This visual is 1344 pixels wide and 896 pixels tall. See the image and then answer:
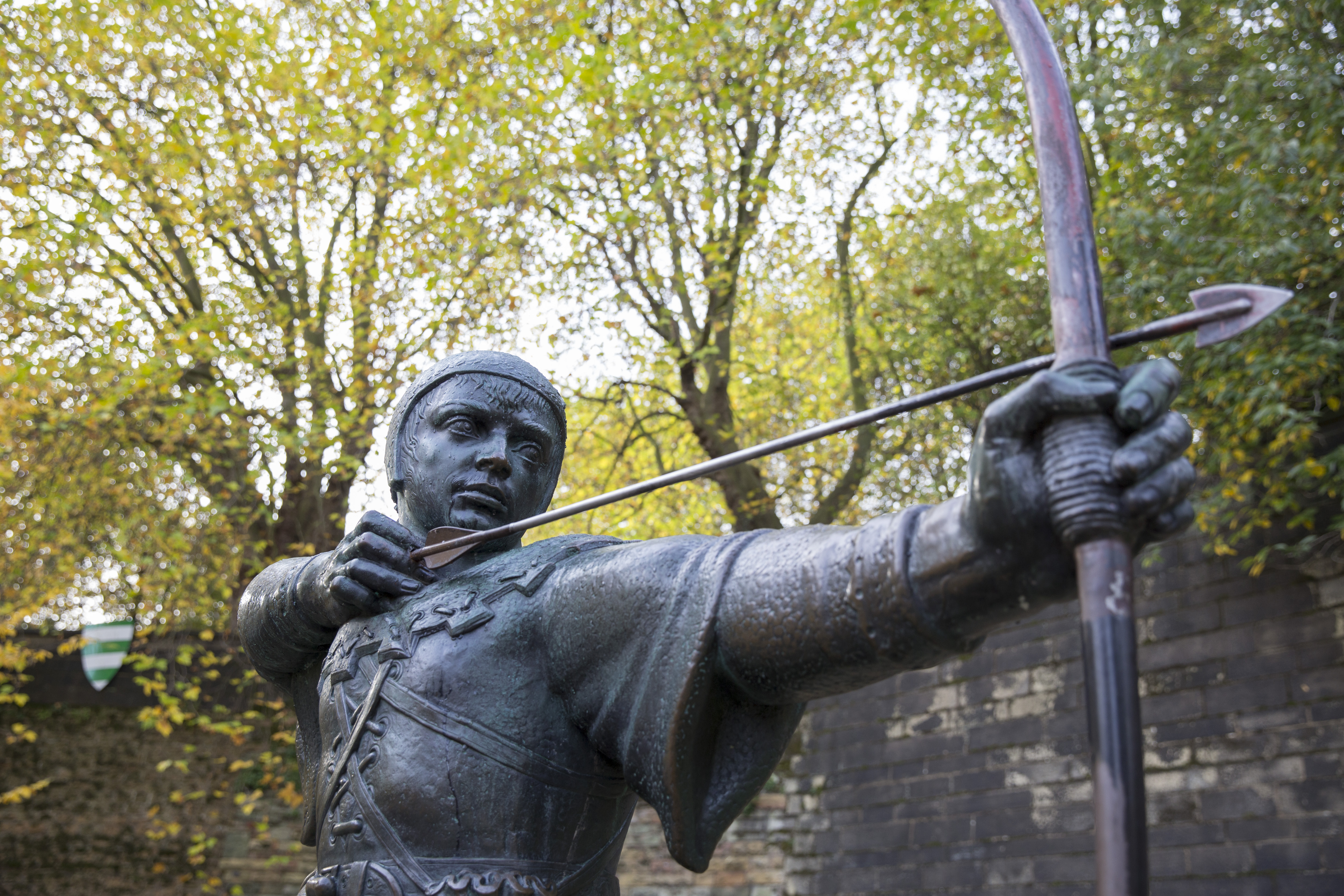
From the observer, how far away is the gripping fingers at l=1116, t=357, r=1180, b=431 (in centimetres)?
105

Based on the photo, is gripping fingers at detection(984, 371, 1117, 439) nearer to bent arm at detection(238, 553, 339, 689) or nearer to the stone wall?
bent arm at detection(238, 553, 339, 689)

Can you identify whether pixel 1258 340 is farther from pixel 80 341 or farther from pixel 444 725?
pixel 80 341

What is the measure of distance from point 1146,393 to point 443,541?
1275 millimetres

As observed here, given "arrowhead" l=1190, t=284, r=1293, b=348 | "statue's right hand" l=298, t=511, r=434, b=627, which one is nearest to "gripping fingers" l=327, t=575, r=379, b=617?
"statue's right hand" l=298, t=511, r=434, b=627

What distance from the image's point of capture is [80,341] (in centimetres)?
924

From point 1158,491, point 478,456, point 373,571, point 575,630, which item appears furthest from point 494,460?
point 1158,491

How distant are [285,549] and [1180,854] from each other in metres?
7.13

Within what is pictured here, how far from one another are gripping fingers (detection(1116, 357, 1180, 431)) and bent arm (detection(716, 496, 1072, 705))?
17 centimetres

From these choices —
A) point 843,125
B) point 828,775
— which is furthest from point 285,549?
point 843,125

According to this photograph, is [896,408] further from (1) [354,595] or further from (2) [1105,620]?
(1) [354,595]

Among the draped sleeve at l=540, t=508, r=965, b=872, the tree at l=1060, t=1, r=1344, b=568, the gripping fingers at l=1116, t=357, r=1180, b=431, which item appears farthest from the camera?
the tree at l=1060, t=1, r=1344, b=568

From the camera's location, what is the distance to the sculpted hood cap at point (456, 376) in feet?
6.91

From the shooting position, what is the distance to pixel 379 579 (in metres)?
1.93

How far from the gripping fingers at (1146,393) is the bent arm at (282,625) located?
1.56 m
